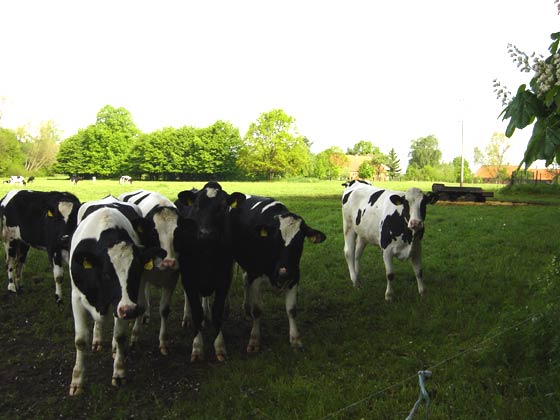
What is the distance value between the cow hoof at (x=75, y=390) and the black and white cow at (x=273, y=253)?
81.3 inches

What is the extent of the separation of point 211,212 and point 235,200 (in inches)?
25.4

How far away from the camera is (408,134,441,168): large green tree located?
133 meters

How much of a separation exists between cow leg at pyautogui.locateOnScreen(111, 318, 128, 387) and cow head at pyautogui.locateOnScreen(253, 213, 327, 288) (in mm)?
1966

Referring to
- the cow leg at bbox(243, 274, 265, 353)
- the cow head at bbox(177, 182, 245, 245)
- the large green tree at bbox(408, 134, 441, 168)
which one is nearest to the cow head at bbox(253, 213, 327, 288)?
→ the cow leg at bbox(243, 274, 265, 353)

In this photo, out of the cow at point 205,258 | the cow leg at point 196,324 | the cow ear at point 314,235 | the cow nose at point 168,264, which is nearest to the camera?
the cow nose at point 168,264

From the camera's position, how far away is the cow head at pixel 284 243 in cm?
617

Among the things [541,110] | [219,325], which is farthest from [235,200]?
[541,110]

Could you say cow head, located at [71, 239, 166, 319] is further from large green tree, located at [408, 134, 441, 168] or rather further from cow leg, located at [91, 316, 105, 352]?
large green tree, located at [408, 134, 441, 168]

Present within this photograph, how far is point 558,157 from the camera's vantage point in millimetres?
2184

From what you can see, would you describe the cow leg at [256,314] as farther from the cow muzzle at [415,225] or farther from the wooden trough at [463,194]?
the wooden trough at [463,194]

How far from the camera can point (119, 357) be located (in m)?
5.43

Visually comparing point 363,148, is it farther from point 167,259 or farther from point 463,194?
point 167,259

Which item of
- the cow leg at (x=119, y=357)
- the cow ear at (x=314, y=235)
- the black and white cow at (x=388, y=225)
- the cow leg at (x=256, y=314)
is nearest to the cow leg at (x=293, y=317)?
the cow leg at (x=256, y=314)

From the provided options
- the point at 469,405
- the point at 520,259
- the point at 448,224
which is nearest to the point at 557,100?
the point at 469,405
